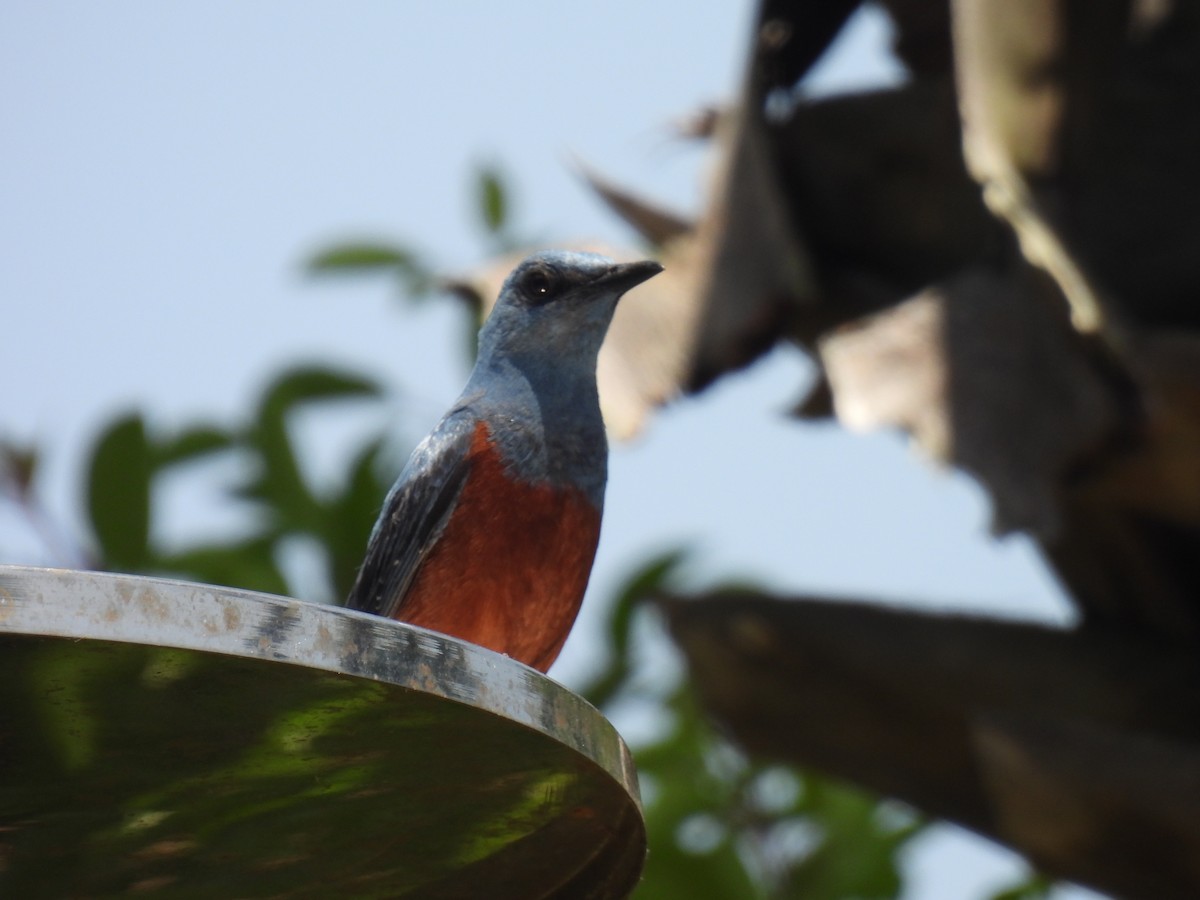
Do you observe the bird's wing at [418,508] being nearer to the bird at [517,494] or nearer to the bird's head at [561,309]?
the bird at [517,494]

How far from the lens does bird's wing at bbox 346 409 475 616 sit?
4020mm

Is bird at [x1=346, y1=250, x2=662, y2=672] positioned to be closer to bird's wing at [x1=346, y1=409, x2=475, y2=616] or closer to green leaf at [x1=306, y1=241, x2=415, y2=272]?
bird's wing at [x1=346, y1=409, x2=475, y2=616]

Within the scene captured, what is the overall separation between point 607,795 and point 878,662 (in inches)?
114

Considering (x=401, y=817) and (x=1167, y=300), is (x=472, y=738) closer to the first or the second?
(x=401, y=817)

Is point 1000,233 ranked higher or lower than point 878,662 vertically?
higher

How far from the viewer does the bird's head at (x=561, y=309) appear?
4.20m

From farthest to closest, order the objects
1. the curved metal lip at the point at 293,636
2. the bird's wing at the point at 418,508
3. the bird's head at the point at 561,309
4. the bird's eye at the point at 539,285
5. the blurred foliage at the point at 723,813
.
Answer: the blurred foliage at the point at 723,813, the bird's eye at the point at 539,285, the bird's head at the point at 561,309, the bird's wing at the point at 418,508, the curved metal lip at the point at 293,636

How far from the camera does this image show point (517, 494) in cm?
393

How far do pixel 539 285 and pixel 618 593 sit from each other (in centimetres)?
290

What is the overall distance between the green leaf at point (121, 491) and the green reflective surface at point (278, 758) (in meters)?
Result: 3.69

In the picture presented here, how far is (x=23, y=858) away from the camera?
95.7 inches

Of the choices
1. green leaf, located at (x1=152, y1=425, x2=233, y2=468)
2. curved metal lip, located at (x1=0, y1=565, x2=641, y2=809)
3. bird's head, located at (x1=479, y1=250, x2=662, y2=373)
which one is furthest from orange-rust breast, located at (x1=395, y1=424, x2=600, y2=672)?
green leaf, located at (x1=152, y1=425, x2=233, y2=468)

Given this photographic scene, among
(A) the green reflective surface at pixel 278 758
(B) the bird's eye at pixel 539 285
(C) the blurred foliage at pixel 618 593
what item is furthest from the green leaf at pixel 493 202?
(A) the green reflective surface at pixel 278 758

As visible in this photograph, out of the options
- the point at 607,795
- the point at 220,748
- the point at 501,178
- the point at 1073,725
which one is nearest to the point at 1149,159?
the point at 1073,725
